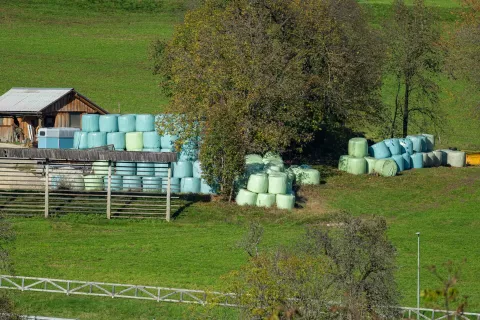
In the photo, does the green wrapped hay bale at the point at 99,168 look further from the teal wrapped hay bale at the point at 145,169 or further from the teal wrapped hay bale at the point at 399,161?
the teal wrapped hay bale at the point at 399,161

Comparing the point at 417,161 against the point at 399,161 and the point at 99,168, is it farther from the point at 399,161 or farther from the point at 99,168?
the point at 99,168

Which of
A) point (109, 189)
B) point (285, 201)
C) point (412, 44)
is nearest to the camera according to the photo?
point (109, 189)

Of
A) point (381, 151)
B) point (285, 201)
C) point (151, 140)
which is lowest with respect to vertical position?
point (285, 201)

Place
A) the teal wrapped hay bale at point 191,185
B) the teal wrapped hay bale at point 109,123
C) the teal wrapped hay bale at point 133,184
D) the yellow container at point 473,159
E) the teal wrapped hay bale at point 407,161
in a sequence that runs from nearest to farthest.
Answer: the teal wrapped hay bale at point 133,184 < the teal wrapped hay bale at point 191,185 < the teal wrapped hay bale at point 109,123 < the teal wrapped hay bale at point 407,161 < the yellow container at point 473,159

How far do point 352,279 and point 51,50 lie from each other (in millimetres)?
62450

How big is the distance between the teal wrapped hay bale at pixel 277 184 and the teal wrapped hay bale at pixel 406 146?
35.8 ft

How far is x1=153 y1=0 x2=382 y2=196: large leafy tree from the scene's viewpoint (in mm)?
46156

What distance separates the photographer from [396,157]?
51.6 meters

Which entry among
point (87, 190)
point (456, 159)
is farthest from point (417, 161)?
point (87, 190)

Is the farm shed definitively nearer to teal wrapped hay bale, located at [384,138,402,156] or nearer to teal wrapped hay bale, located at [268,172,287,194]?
teal wrapped hay bale, located at [384,138,402,156]

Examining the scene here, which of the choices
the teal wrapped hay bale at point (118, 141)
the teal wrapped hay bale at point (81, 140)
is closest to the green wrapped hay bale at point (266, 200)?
the teal wrapped hay bale at point (118, 141)

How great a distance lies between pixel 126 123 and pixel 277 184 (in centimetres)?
951

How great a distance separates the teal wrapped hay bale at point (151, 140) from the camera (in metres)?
48.2

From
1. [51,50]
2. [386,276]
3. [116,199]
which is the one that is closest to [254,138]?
[116,199]
